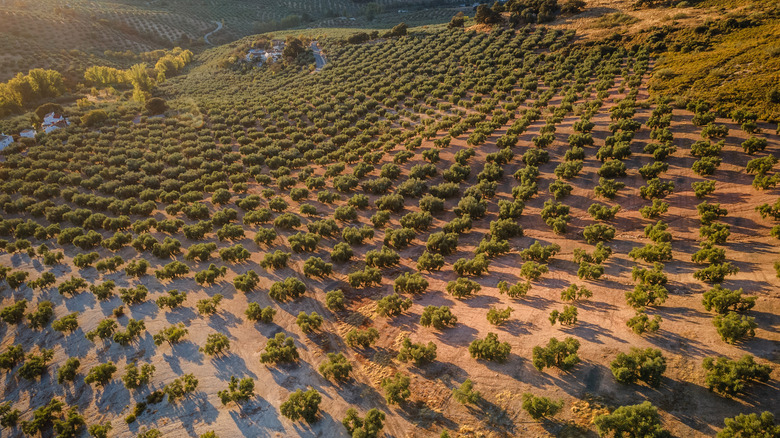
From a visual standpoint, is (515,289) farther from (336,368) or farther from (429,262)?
(336,368)

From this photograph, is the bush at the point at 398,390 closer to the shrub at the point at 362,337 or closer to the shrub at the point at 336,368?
the shrub at the point at 336,368

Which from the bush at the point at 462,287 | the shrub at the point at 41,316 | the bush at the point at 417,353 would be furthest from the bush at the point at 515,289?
the shrub at the point at 41,316

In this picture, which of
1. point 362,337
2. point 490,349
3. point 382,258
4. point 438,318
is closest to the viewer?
point 490,349

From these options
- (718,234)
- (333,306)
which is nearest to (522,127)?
(718,234)

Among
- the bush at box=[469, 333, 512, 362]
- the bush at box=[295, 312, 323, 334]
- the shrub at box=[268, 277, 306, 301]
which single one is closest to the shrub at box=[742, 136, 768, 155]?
the bush at box=[469, 333, 512, 362]

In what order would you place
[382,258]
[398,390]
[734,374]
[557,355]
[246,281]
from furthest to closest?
[382,258], [246,281], [398,390], [557,355], [734,374]

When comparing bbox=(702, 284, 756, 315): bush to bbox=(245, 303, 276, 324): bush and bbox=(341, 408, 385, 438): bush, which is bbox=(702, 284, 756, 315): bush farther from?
bbox=(245, 303, 276, 324): bush

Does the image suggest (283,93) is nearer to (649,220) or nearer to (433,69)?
(433,69)

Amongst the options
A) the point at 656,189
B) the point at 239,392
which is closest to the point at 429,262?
the point at 239,392
